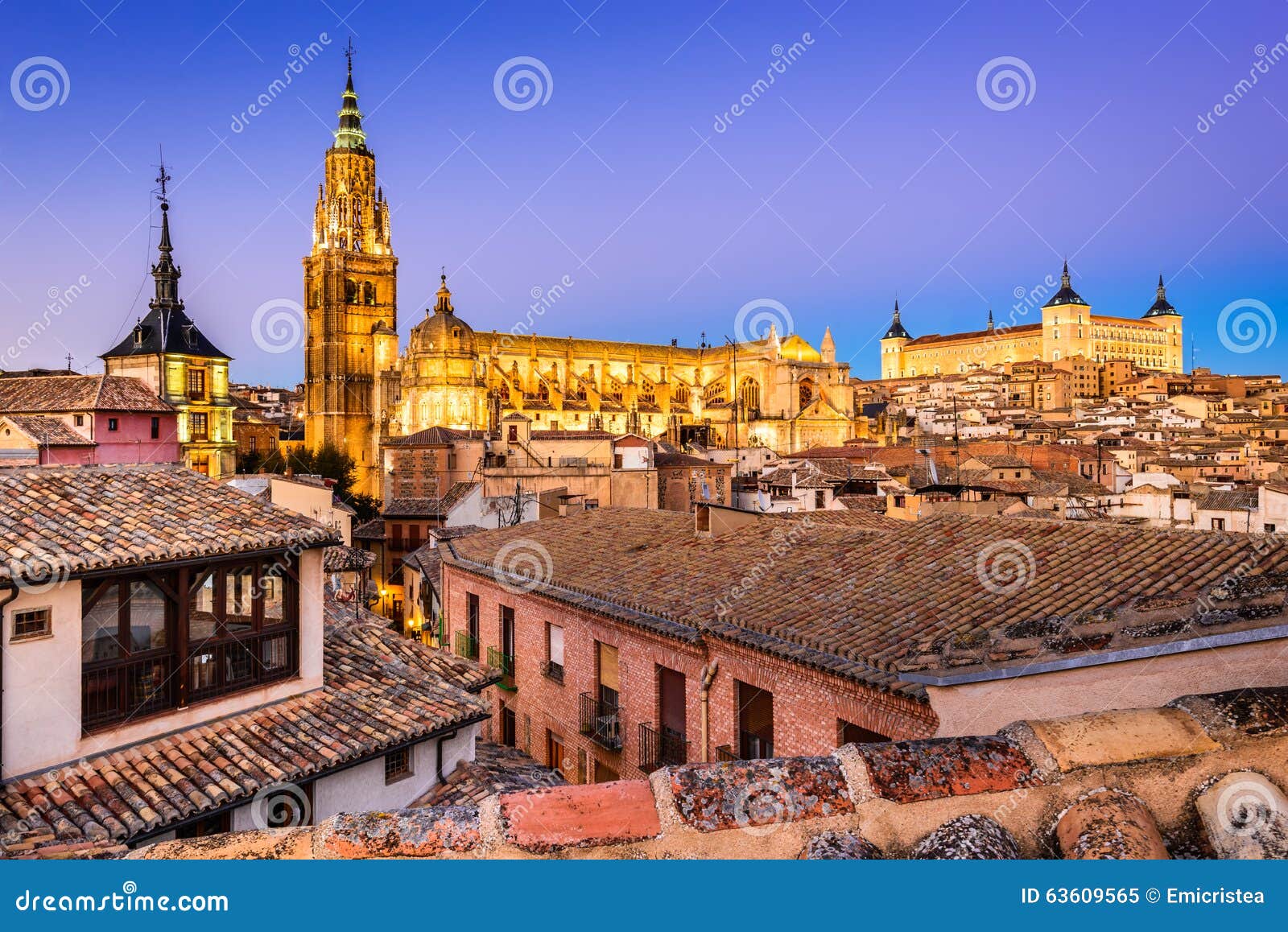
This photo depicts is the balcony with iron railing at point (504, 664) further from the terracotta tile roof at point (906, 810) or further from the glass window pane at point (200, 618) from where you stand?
the terracotta tile roof at point (906, 810)

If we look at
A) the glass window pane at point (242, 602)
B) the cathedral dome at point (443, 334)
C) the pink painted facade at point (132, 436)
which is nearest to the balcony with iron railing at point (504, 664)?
the glass window pane at point (242, 602)

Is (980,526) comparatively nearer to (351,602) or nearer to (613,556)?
(613,556)

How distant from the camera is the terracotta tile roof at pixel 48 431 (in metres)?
26.2

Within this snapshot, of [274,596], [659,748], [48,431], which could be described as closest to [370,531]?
[48,431]

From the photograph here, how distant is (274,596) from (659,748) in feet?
16.1

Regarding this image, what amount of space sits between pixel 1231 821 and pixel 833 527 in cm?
949

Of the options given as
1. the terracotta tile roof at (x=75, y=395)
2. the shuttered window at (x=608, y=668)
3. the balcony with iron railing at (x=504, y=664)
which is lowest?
the balcony with iron railing at (x=504, y=664)

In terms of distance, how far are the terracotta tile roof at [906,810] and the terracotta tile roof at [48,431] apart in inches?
1128

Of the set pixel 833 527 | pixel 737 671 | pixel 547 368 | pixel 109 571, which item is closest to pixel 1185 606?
pixel 737 671

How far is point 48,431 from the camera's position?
1067 inches

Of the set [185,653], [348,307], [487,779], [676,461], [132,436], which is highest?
[348,307]

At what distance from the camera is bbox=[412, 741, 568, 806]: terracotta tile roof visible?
8457 millimetres

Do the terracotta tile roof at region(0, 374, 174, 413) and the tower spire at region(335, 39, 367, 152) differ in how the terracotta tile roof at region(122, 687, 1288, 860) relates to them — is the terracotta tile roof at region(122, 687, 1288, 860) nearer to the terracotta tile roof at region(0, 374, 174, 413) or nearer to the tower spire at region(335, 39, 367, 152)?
the terracotta tile roof at region(0, 374, 174, 413)

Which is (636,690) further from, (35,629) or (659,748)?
(35,629)
